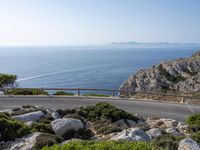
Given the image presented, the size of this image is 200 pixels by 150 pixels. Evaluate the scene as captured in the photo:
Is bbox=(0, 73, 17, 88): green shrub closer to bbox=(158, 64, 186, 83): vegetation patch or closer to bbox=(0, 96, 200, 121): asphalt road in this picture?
bbox=(0, 96, 200, 121): asphalt road

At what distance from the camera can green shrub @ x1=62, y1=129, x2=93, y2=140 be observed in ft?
40.8

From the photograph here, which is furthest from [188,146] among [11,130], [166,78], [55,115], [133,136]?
[166,78]

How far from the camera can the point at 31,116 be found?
1545cm

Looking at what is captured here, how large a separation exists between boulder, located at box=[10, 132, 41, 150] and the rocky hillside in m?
44.6

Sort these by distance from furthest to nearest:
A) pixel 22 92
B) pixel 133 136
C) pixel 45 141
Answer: pixel 22 92 < pixel 133 136 < pixel 45 141

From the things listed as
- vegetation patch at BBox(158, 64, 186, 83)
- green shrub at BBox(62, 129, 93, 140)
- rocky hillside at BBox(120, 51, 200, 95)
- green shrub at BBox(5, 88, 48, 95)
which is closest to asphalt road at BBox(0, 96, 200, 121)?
green shrub at BBox(5, 88, 48, 95)

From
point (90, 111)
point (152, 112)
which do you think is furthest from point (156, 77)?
point (90, 111)

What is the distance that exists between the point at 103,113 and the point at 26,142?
640 centimetres

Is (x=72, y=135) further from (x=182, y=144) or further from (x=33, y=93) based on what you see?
(x=33, y=93)

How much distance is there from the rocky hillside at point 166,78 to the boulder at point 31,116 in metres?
41.0

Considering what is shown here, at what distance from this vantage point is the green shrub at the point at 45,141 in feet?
34.2

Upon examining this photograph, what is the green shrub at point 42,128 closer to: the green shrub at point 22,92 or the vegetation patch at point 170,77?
the green shrub at point 22,92

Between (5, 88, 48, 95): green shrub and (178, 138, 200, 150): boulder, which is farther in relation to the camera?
(5, 88, 48, 95): green shrub

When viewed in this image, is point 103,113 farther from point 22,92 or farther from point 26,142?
point 22,92
